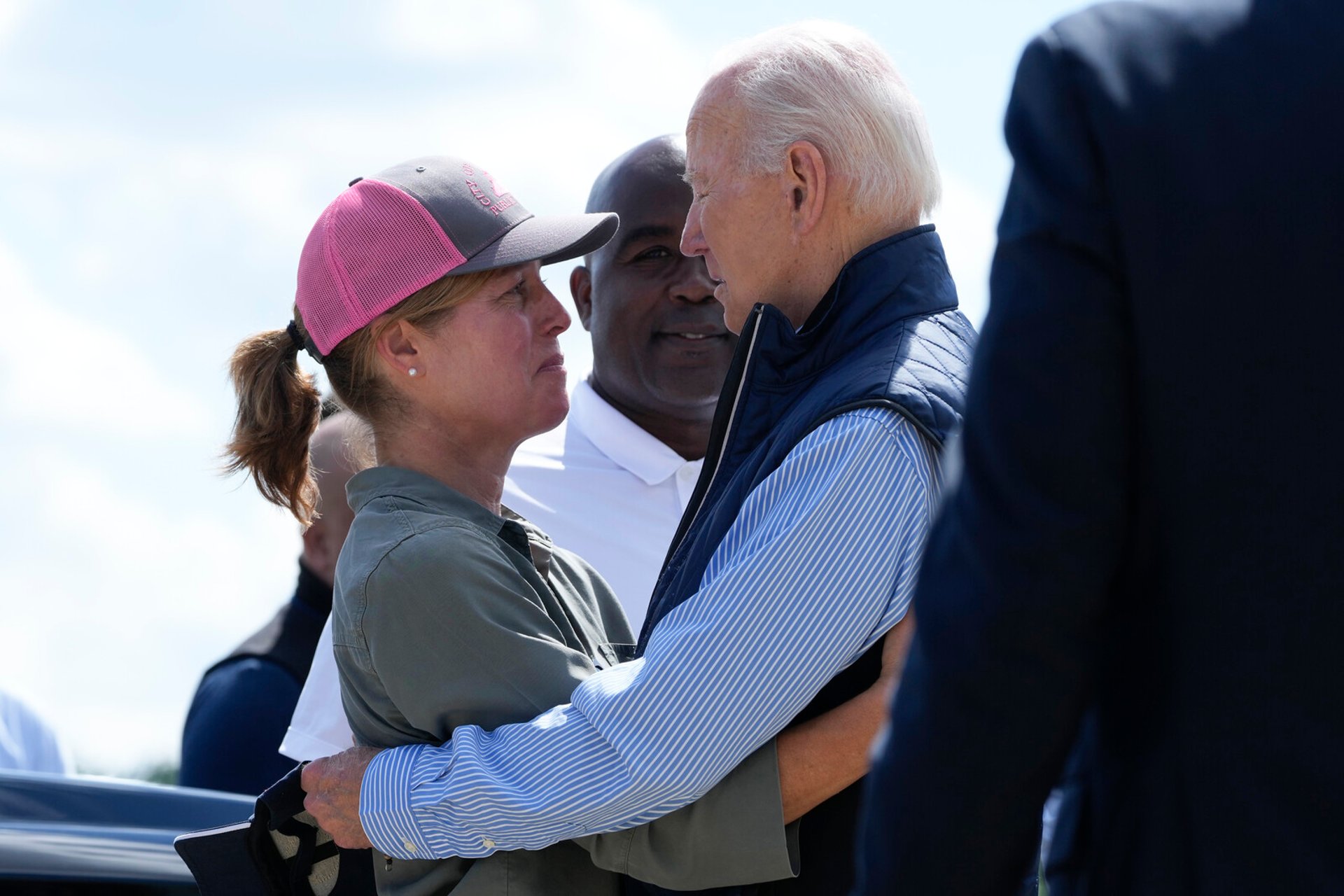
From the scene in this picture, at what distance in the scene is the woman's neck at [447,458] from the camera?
244cm

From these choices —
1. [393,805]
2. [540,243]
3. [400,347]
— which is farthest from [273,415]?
[393,805]

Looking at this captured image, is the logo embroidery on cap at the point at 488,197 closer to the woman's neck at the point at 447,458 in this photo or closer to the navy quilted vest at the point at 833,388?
the woman's neck at the point at 447,458

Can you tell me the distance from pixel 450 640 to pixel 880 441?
26.4 inches

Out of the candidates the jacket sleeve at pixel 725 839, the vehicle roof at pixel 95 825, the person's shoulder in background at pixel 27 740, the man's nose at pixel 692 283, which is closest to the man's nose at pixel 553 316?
the jacket sleeve at pixel 725 839

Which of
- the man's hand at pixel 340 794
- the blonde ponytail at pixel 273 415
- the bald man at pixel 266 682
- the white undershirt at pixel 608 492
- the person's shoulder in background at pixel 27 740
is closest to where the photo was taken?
the man's hand at pixel 340 794

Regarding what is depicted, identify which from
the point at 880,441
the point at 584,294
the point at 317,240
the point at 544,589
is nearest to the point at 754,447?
the point at 880,441

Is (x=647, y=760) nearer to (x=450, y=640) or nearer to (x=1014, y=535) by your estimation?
(x=450, y=640)

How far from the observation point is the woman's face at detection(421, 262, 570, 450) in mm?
2459

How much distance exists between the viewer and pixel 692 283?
152 inches

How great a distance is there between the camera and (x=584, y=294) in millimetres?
4125

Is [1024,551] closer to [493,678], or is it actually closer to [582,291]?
[493,678]

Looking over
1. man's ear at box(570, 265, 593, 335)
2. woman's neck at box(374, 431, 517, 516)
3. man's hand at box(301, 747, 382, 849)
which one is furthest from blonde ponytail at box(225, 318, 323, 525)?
man's ear at box(570, 265, 593, 335)

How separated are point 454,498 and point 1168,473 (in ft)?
4.65

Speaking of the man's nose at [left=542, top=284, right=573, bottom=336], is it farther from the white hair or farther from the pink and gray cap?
the white hair
